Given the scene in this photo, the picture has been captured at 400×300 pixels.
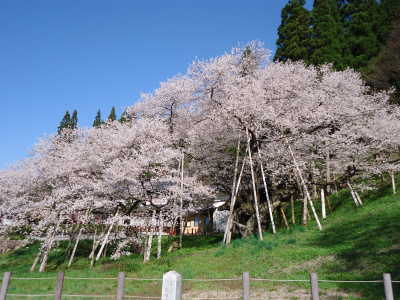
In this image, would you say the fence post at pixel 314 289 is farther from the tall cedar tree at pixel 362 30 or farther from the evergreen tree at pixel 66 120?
the evergreen tree at pixel 66 120

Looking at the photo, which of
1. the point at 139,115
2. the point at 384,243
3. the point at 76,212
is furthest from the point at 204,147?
the point at 384,243

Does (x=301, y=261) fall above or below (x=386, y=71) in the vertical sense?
below

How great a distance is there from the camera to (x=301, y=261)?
11.1 m

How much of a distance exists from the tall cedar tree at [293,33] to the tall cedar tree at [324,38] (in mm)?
962

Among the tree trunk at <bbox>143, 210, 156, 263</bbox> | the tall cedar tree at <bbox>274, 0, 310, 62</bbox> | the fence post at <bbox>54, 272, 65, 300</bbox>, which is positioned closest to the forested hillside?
the tall cedar tree at <bbox>274, 0, 310, 62</bbox>

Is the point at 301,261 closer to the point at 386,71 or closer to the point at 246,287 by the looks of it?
the point at 246,287

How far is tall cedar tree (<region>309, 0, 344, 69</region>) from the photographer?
100 ft

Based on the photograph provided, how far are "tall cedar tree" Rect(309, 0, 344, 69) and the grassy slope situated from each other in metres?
18.2

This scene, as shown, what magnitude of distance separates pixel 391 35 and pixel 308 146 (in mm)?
25418

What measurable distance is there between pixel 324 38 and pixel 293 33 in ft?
11.7

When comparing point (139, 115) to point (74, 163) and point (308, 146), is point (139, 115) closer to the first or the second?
point (74, 163)

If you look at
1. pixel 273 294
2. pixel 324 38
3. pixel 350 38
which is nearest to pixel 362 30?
pixel 350 38

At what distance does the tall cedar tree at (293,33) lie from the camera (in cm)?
3148

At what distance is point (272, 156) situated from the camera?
63.1 ft
